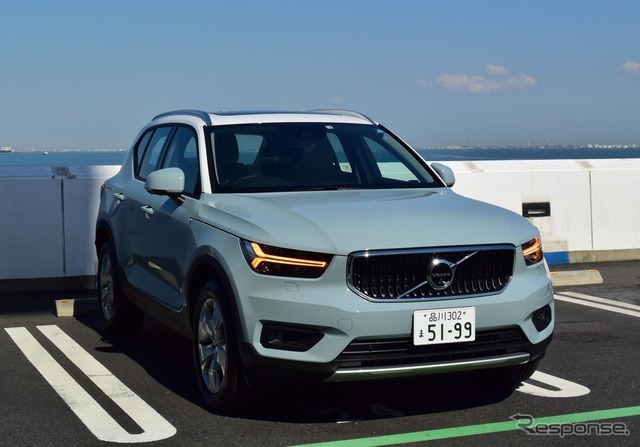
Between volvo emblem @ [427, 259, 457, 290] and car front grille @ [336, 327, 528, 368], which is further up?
volvo emblem @ [427, 259, 457, 290]

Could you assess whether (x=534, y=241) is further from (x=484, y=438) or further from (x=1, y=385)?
(x=1, y=385)

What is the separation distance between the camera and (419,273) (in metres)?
5.16

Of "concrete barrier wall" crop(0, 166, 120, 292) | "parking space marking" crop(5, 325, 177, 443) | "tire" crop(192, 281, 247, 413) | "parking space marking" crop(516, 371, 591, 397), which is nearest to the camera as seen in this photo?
"parking space marking" crop(5, 325, 177, 443)

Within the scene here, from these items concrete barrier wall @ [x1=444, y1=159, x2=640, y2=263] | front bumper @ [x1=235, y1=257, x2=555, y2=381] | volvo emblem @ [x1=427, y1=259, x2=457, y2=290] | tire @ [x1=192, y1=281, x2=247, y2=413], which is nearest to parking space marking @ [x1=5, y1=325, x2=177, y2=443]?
tire @ [x1=192, y1=281, x2=247, y2=413]

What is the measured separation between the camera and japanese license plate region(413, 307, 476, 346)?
5.05m

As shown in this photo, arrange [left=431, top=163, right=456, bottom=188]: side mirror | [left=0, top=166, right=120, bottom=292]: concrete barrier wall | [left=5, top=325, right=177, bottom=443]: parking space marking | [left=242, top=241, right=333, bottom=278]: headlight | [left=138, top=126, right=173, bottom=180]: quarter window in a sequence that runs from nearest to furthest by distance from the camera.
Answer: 1. [left=242, top=241, right=333, bottom=278]: headlight
2. [left=5, top=325, right=177, bottom=443]: parking space marking
3. [left=431, top=163, right=456, bottom=188]: side mirror
4. [left=138, top=126, right=173, bottom=180]: quarter window
5. [left=0, top=166, right=120, bottom=292]: concrete barrier wall

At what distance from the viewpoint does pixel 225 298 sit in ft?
17.7

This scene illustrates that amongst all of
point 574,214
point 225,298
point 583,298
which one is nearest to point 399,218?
point 225,298

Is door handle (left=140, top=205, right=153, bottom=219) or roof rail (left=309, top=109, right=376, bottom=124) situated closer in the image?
door handle (left=140, top=205, right=153, bottom=219)

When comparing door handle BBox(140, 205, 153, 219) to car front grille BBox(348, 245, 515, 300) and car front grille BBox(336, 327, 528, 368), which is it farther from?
car front grille BBox(336, 327, 528, 368)

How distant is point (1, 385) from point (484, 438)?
3.13m

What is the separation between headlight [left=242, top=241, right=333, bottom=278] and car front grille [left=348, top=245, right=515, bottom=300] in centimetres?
16

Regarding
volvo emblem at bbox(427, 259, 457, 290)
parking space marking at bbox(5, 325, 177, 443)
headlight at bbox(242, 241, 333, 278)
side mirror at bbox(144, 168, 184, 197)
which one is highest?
side mirror at bbox(144, 168, 184, 197)

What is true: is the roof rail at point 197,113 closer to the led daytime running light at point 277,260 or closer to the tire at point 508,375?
the led daytime running light at point 277,260
